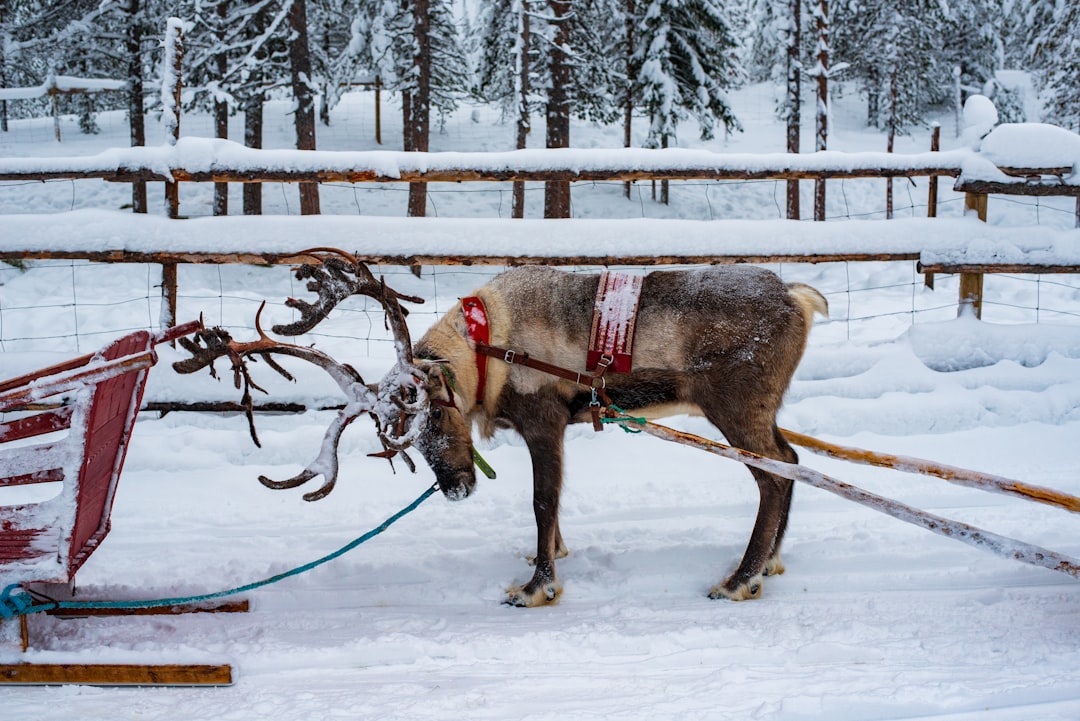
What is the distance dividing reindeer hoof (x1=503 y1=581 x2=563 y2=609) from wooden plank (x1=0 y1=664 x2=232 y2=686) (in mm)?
1362

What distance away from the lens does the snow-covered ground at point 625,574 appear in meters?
3.09

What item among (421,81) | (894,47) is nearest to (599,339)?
(421,81)

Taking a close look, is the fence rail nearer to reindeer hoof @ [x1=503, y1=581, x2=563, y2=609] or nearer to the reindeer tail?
the reindeer tail

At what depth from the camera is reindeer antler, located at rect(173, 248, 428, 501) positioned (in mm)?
A: 3428

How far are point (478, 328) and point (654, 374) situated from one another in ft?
3.07

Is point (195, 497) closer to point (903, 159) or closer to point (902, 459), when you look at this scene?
point (902, 459)

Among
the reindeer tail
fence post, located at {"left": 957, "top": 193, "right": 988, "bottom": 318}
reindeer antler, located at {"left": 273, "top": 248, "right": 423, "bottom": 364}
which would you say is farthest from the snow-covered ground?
reindeer antler, located at {"left": 273, "top": 248, "right": 423, "bottom": 364}

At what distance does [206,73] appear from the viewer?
688 inches

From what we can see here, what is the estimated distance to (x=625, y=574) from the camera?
13.9 ft

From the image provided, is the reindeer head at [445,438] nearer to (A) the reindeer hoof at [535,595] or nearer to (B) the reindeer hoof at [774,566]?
(A) the reindeer hoof at [535,595]

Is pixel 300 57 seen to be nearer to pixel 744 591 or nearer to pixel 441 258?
pixel 441 258

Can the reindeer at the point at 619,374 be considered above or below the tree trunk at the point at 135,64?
below

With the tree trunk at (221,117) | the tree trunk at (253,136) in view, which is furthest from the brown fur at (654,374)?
the tree trunk at (253,136)

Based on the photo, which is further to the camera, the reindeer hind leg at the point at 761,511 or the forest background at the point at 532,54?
the forest background at the point at 532,54
